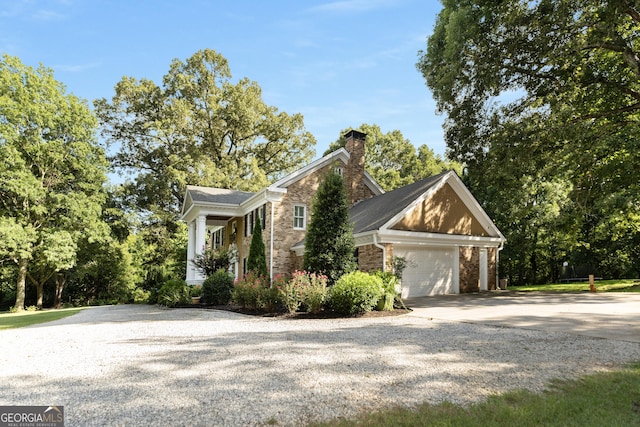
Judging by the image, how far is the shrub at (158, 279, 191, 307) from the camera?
16.8 meters

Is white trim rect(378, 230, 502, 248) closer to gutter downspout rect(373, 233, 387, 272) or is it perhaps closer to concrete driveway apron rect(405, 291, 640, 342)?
gutter downspout rect(373, 233, 387, 272)

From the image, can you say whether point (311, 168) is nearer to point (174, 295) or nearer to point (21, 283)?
point (174, 295)

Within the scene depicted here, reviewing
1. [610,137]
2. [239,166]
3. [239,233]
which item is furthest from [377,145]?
[610,137]

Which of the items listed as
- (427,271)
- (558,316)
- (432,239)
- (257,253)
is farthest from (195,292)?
(558,316)

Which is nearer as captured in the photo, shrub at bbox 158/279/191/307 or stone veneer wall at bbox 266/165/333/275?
shrub at bbox 158/279/191/307

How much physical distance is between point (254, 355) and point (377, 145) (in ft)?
116

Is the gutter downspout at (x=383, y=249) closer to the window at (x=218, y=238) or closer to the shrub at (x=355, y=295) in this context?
the shrub at (x=355, y=295)

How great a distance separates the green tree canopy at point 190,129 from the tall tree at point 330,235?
2042cm

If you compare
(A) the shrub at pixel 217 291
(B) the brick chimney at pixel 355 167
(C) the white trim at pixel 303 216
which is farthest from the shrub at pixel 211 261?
(B) the brick chimney at pixel 355 167

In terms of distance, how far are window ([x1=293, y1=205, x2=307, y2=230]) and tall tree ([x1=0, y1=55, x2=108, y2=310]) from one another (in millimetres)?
14492

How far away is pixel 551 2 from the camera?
1148 cm

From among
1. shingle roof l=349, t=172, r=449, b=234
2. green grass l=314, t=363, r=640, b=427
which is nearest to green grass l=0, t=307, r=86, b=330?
shingle roof l=349, t=172, r=449, b=234

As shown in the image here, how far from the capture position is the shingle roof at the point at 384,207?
15.7 meters

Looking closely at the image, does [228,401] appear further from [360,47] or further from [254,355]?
[360,47]
